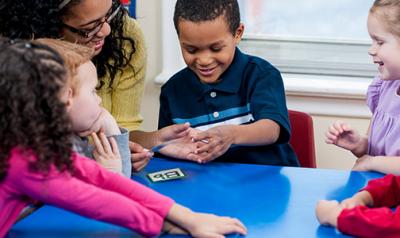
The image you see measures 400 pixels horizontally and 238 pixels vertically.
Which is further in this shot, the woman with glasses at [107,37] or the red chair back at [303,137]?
the red chair back at [303,137]

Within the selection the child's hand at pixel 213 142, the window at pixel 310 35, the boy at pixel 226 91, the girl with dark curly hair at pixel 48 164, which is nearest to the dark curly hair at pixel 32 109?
the girl with dark curly hair at pixel 48 164

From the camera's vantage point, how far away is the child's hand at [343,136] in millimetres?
1814

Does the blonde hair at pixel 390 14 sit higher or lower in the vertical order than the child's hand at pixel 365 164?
higher

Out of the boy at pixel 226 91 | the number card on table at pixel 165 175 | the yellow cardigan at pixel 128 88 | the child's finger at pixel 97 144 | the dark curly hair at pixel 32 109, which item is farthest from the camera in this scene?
the yellow cardigan at pixel 128 88

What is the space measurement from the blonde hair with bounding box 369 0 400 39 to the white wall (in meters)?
0.89

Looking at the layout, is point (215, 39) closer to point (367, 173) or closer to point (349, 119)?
point (367, 173)

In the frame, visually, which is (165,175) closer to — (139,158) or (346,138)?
(139,158)

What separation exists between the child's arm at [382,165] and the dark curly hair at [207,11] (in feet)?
1.78

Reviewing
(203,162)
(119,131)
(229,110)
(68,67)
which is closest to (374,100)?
(229,110)

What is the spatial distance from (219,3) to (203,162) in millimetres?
482

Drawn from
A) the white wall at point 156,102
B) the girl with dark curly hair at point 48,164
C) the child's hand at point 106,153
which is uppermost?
the girl with dark curly hair at point 48,164

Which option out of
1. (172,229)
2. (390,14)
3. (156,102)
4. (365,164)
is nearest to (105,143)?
(172,229)

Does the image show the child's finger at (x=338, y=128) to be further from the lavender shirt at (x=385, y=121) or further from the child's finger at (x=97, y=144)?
the child's finger at (x=97, y=144)

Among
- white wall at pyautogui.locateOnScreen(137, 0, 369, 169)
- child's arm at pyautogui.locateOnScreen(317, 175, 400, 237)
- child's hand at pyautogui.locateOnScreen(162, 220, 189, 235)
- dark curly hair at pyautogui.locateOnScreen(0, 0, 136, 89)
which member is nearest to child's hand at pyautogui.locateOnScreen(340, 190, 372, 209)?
child's arm at pyautogui.locateOnScreen(317, 175, 400, 237)
